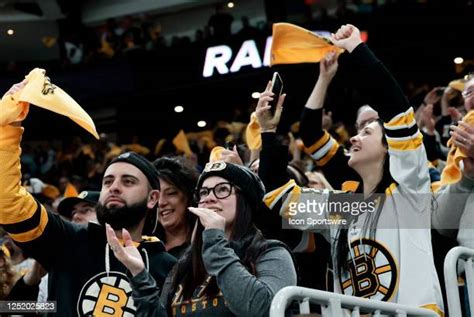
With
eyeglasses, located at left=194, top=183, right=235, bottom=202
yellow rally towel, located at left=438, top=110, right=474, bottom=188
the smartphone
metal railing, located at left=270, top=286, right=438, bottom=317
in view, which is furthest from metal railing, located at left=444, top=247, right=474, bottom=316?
the smartphone

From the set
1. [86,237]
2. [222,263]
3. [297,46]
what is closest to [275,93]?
[297,46]

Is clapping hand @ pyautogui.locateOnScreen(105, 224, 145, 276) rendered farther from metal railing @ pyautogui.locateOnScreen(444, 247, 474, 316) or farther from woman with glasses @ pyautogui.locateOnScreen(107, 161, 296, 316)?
metal railing @ pyautogui.locateOnScreen(444, 247, 474, 316)

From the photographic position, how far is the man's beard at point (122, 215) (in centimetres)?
368

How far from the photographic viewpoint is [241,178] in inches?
130

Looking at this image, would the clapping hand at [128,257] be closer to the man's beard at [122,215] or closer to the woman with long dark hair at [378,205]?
the man's beard at [122,215]

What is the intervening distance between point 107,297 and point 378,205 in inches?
48.3

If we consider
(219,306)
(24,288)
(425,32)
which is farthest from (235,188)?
(425,32)

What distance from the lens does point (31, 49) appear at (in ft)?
67.6

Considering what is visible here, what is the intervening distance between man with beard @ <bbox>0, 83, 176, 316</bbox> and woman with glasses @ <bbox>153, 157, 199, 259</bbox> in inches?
15.1

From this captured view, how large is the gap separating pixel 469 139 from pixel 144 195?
1.44m

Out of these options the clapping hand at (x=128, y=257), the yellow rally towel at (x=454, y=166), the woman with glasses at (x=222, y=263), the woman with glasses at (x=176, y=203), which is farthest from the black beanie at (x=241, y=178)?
the yellow rally towel at (x=454, y=166)

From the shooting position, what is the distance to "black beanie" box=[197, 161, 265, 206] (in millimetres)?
3287

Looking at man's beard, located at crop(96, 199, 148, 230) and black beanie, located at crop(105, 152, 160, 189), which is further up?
black beanie, located at crop(105, 152, 160, 189)

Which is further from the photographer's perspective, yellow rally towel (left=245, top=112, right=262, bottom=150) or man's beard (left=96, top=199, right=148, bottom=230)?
yellow rally towel (left=245, top=112, right=262, bottom=150)
